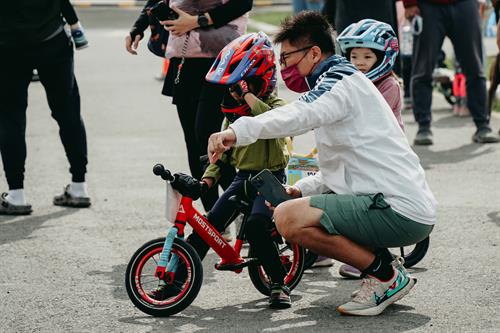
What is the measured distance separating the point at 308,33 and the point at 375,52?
85 cm

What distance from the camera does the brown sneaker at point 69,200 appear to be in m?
8.91

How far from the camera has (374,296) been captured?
586 cm

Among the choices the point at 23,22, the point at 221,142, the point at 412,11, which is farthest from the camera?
the point at 412,11

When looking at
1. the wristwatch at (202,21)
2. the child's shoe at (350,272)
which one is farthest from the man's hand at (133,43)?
→ the child's shoe at (350,272)

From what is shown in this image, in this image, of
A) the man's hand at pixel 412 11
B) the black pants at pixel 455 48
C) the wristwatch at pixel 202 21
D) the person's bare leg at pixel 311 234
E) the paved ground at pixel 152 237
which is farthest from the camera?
the man's hand at pixel 412 11

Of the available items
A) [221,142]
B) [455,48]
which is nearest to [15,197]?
[221,142]

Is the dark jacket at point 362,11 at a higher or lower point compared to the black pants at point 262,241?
higher

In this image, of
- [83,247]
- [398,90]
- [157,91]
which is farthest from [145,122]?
[398,90]

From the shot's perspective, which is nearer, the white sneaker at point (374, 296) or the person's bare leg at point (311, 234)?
the person's bare leg at point (311, 234)

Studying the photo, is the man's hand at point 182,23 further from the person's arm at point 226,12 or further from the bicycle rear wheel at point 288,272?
the bicycle rear wheel at point 288,272

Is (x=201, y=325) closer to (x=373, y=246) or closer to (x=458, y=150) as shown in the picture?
(x=373, y=246)

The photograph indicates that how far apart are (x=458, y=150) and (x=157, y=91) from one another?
19.5ft

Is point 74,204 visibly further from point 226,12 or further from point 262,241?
point 262,241

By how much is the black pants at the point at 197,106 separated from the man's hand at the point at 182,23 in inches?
7.9
